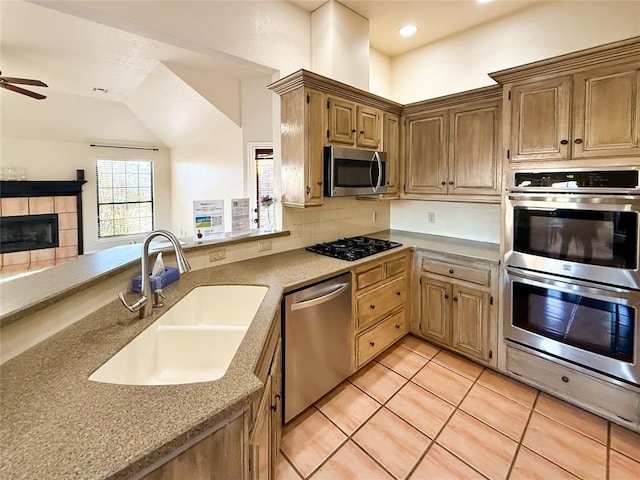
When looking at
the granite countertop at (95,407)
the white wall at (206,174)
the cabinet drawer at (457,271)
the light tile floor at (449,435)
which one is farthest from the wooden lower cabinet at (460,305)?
the white wall at (206,174)

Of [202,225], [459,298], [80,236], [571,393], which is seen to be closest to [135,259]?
[202,225]

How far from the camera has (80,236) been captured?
22.7ft

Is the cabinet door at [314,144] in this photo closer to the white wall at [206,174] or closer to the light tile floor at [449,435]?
the light tile floor at [449,435]

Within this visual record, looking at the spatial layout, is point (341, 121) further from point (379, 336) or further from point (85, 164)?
point (85, 164)

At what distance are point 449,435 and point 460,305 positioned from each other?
108 cm

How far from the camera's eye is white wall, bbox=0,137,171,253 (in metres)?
6.31

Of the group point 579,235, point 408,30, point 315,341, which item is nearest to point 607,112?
point 579,235

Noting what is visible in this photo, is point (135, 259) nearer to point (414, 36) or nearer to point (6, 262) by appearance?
point (414, 36)

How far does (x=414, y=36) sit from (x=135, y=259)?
10.7 feet

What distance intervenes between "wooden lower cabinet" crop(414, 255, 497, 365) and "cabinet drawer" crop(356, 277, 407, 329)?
0.21 metres

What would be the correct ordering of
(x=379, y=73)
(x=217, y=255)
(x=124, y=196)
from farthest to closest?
(x=124, y=196) < (x=379, y=73) < (x=217, y=255)

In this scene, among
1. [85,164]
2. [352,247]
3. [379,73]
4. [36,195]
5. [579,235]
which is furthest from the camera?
[85,164]

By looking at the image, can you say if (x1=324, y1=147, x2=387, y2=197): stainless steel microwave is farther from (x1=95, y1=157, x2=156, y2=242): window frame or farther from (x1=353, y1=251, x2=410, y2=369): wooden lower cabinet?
(x1=95, y1=157, x2=156, y2=242): window frame

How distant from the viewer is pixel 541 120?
7.13 feet
